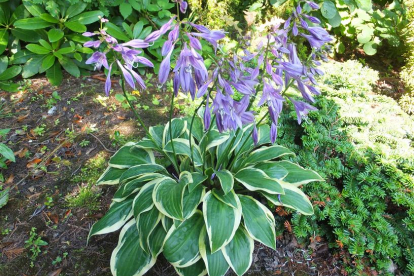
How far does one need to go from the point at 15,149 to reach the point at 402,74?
4.63 metres

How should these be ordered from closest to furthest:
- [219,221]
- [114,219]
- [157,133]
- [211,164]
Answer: [219,221]
[114,219]
[211,164]
[157,133]

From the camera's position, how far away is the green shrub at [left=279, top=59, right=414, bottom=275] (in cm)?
214

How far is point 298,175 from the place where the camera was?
2229 mm

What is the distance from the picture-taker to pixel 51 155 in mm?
2955

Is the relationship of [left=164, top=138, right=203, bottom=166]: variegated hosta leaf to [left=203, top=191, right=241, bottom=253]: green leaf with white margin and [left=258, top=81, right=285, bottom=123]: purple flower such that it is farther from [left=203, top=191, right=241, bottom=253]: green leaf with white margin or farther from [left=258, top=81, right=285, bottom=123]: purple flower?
[left=258, top=81, right=285, bottom=123]: purple flower

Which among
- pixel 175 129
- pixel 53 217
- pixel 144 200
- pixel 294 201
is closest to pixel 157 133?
pixel 175 129

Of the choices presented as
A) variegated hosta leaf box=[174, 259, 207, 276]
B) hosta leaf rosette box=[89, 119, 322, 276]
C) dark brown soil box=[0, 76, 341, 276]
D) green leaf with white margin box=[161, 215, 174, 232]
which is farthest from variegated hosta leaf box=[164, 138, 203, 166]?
dark brown soil box=[0, 76, 341, 276]

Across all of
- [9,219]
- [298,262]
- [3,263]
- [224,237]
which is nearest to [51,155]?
[9,219]

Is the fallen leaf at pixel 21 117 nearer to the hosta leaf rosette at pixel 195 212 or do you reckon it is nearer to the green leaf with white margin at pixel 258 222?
the hosta leaf rosette at pixel 195 212

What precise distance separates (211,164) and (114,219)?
84 centimetres

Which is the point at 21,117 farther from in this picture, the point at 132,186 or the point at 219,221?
the point at 219,221

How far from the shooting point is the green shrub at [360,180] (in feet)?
7.01

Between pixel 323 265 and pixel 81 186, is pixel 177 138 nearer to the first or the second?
pixel 81 186

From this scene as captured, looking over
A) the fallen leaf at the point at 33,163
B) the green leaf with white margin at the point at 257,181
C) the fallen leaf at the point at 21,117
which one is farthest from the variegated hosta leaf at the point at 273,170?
the fallen leaf at the point at 21,117
